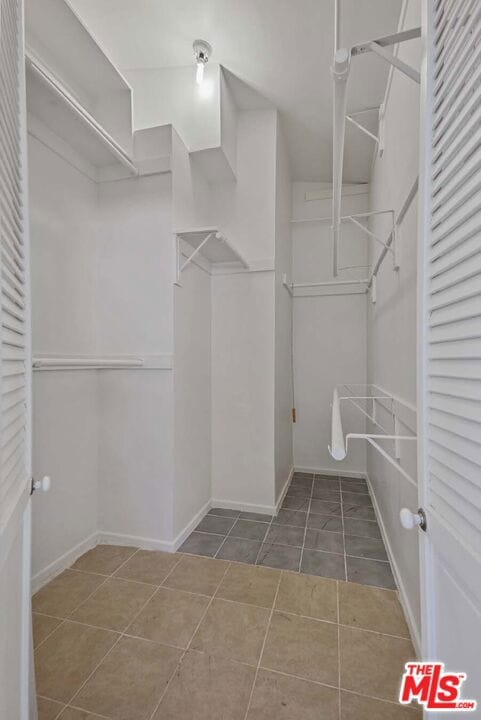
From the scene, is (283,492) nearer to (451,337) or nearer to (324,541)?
(324,541)

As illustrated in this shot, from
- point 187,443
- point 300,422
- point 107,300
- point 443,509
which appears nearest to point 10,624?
Result: point 443,509

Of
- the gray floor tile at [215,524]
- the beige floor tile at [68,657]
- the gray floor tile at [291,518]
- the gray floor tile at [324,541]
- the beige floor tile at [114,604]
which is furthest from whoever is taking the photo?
the gray floor tile at [291,518]

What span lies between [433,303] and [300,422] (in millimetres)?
3159

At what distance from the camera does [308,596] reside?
1.73m

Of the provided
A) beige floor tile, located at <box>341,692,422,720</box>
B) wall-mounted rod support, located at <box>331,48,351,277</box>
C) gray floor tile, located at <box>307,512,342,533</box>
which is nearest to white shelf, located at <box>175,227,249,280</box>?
wall-mounted rod support, located at <box>331,48,351,277</box>

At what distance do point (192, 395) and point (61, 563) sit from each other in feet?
4.18

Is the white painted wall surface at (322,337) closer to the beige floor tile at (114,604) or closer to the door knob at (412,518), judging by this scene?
the beige floor tile at (114,604)

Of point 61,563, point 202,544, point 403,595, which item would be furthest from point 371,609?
point 61,563

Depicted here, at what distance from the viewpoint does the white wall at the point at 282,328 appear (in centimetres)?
282

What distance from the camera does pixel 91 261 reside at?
2.20 metres

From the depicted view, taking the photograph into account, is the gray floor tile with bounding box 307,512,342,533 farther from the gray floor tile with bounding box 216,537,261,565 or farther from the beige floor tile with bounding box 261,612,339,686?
the beige floor tile with bounding box 261,612,339,686

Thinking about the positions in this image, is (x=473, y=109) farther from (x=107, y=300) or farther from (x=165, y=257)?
(x=107, y=300)

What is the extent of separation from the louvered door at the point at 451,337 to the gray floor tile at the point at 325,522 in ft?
5.84

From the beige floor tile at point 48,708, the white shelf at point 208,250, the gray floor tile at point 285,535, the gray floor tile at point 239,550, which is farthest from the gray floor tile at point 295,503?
the white shelf at point 208,250
